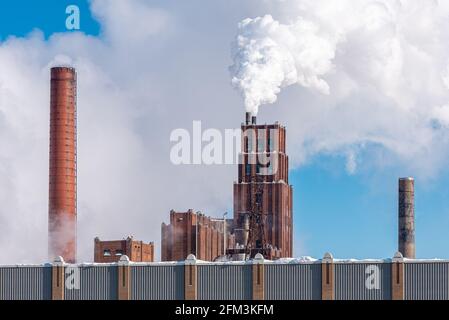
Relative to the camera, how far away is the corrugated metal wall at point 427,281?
9144cm

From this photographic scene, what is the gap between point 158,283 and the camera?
96.1 meters

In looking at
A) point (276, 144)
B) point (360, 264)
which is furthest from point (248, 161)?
point (360, 264)

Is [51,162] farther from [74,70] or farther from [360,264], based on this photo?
[360,264]

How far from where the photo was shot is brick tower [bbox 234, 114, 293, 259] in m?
159

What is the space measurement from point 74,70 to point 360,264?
55.7 meters

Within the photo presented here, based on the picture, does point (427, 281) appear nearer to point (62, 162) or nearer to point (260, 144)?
point (62, 162)

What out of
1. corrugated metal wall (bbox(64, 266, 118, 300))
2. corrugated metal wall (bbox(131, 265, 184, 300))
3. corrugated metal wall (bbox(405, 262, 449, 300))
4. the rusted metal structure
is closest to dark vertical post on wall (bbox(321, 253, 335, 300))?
corrugated metal wall (bbox(405, 262, 449, 300))

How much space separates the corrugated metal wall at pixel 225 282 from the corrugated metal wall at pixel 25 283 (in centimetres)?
1042

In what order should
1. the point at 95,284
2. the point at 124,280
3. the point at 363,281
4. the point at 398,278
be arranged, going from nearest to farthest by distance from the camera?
the point at 398,278 < the point at 363,281 < the point at 124,280 < the point at 95,284

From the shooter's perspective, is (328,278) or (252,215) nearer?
(328,278)

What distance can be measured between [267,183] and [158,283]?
223 feet

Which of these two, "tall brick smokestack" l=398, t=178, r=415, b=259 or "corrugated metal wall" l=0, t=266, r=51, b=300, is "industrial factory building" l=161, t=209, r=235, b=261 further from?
"corrugated metal wall" l=0, t=266, r=51, b=300

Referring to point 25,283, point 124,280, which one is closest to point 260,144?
point 25,283
